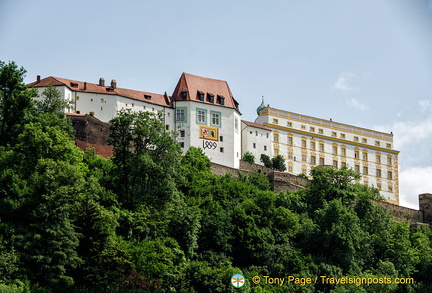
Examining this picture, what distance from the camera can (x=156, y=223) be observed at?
5028cm

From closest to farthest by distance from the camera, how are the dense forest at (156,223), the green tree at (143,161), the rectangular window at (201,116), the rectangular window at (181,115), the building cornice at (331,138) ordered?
the dense forest at (156,223)
the green tree at (143,161)
the rectangular window at (181,115)
the rectangular window at (201,116)
the building cornice at (331,138)

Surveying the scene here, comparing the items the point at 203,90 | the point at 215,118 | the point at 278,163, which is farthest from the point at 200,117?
the point at 278,163

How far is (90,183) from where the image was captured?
1879 inches

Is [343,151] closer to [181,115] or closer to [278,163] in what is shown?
[278,163]

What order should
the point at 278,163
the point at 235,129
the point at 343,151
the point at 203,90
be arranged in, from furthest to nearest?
the point at 343,151 → the point at 278,163 → the point at 203,90 → the point at 235,129

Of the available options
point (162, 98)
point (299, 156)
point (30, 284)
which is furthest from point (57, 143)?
point (299, 156)

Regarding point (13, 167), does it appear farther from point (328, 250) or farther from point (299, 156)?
point (299, 156)

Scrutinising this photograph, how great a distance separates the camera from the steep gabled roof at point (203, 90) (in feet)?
253

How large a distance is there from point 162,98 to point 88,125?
39.7 ft

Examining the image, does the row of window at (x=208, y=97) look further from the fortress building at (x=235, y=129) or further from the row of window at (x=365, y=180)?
the row of window at (x=365, y=180)

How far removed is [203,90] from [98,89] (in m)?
11.0

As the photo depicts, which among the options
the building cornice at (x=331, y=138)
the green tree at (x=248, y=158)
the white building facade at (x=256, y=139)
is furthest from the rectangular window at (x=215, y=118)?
the building cornice at (x=331, y=138)

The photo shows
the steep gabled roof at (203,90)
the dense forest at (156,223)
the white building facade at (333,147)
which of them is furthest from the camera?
the white building facade at (333,147)

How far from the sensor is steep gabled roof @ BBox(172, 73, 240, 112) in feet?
253
